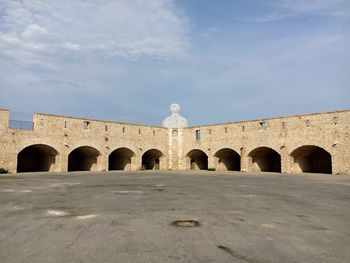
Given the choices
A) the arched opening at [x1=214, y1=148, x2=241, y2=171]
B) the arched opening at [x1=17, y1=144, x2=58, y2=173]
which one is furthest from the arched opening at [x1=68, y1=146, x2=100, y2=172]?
the arched opening at [x1=214, y1=148, x2=241, y2=171]

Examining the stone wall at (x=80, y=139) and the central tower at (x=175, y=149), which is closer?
the stone wall at (x=80, y=139)

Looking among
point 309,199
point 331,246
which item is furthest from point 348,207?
point 331,246

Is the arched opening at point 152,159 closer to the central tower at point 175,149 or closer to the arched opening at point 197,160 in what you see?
the central tower at point 175,149

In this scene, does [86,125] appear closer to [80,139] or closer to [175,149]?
[80,139]

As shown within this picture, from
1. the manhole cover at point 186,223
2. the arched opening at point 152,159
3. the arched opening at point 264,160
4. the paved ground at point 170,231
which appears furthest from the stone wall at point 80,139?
the manhole cover at point 186,223

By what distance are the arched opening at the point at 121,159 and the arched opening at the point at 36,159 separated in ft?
24.2

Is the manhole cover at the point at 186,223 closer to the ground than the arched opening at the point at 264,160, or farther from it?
closer to the ground

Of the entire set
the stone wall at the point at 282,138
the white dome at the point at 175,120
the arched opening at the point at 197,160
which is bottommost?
the arched opening at the point at 197,160

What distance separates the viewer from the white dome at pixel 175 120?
41281 mm

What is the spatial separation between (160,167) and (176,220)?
29498 mm

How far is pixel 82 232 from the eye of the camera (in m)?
5.17

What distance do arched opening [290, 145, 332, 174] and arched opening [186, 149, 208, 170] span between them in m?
11.3

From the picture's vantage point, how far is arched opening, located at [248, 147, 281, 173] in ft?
98.6

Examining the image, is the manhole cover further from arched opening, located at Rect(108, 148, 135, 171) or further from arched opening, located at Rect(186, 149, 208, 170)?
arched opening, located at Rect(186, 149, 208, 170)
